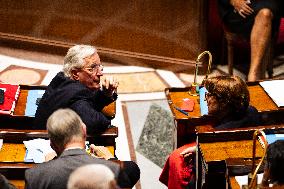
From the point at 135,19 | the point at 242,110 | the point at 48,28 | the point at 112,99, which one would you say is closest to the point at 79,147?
the point at 112,99

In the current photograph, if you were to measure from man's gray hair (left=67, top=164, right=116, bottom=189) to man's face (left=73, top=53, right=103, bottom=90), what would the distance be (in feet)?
5.00

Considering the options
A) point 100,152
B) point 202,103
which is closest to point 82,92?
point 100,152

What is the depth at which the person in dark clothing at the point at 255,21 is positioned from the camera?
5.47 meters

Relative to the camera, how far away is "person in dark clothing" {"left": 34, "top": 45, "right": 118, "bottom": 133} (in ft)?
12.1

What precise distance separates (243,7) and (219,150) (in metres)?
2.41

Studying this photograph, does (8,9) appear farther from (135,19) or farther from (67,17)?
(135,19)

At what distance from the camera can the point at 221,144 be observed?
11.7ft

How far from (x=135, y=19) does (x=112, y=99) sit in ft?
8.37

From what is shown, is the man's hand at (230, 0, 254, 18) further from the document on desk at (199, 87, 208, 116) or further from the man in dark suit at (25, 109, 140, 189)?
the man in dark suit at (25, 109, 140, 189)

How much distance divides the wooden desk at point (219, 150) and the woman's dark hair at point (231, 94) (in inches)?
5.9

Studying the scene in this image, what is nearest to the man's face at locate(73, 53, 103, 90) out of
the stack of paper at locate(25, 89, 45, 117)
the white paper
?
the stack of paper at locate(25, 89, 45, 117)

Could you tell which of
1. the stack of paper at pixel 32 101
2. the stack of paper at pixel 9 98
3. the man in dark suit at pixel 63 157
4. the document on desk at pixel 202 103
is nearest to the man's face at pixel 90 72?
the stack of paper at pixel 32 101

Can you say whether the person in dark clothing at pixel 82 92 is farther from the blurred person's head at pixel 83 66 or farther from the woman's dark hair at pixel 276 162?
the woman's dark hair at pixel 276 162

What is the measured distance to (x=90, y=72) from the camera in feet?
13.3
